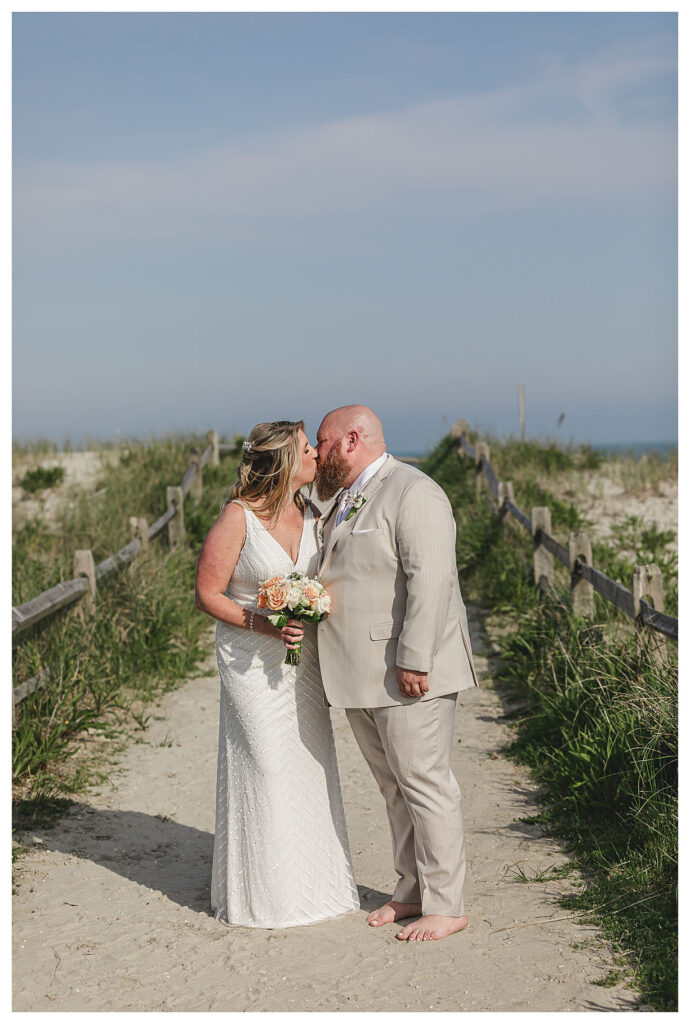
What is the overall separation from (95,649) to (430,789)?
4.71m

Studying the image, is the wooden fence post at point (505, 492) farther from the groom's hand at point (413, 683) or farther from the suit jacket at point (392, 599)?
the groom's hand at point (413, 683)

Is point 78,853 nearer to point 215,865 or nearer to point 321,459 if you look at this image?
point 215,865

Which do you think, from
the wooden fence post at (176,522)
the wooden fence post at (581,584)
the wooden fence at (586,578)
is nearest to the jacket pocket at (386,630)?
the wooden fence at (586,578)

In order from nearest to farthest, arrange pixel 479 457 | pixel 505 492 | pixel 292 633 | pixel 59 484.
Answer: pixel 292 633 → pixel 505 492 → pixel 479 457 → pixel 59 484

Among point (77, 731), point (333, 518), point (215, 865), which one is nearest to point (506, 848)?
point (215, 865)

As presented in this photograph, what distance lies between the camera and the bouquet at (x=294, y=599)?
4.26m

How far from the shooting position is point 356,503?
4.48m

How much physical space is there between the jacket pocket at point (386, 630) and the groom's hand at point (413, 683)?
6.7 inches

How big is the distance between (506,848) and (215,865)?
1719 millimetres

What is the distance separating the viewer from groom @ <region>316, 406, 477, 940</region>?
167 inches

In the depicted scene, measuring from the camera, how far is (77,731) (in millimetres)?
7281

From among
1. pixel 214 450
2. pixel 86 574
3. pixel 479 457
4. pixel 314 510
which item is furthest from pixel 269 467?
pixel 214 450

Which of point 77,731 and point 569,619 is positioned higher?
point 569,619

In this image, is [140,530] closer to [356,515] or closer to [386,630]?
[356,515]
